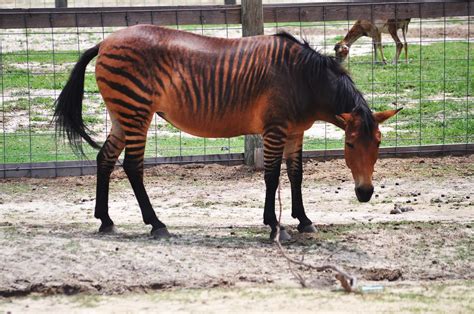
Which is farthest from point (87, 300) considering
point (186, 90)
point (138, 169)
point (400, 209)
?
point (400, 209)

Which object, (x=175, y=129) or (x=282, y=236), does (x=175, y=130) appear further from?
(x=282, y=236)

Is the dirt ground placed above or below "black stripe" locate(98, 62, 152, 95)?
below

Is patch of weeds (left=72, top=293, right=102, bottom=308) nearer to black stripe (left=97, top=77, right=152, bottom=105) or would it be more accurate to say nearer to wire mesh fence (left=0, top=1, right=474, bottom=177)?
black stripe (left=97, top=77, right=152, bottom=105)

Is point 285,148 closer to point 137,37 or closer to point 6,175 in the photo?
point 137,37

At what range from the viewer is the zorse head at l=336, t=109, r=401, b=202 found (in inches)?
304

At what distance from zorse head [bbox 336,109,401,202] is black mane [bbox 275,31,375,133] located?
13 centimetres

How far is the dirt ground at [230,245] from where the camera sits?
6.42 meters

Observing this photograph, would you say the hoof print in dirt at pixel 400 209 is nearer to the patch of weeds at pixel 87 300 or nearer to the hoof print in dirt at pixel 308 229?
the hoof print in dirt at pixel 308 229

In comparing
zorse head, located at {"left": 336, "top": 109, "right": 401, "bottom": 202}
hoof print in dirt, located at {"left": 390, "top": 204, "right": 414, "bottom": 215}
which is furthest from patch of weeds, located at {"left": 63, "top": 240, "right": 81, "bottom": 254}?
hoof print in dirt, located at {"left": 390, "top": 204, "right": 414, "bottom": 215}

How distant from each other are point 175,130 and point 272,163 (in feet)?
14.9

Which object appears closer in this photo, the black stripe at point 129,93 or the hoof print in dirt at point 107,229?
the black stripe at point 129,93

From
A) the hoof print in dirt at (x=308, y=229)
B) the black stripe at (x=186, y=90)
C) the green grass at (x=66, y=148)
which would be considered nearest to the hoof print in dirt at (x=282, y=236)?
A: the hoof print in dirt at (x=308, y=229)

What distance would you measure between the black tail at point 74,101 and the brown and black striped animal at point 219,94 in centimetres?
1

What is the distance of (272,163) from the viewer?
316 inches
